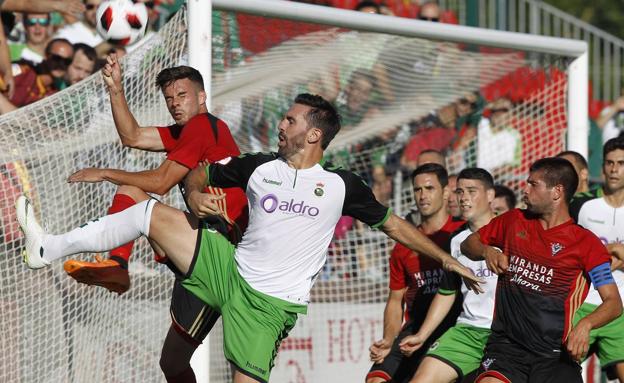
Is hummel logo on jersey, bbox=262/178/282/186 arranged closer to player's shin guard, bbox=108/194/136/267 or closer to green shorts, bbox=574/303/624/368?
player's shin guard, bbox=108/194/136/267

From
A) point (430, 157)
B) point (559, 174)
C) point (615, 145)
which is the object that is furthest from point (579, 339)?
point (430, 157)

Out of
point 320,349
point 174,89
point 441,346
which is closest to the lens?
point 174,89

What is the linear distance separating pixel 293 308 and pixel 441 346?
156cm

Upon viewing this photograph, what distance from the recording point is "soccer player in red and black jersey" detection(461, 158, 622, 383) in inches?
261

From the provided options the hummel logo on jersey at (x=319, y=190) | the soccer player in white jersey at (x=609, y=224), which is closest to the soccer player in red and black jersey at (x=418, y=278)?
the soccer player in white jersey at (x=609, y=224)

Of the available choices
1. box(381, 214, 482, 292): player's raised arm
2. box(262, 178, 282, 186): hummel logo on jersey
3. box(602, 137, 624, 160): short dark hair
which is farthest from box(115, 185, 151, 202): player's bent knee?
box(602, 137, 624, 160): short dark hair

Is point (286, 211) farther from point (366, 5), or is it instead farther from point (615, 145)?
point (366, 5)

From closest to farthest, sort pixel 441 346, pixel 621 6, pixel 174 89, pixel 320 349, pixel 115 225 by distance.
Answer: pixel 115 225 < pixel 174 89 < pixel 441 346 < pixel 320 349 < pixel 621 6

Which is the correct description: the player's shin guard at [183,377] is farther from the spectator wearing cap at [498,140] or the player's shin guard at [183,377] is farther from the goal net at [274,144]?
the spectator wearing cap at [498,140]

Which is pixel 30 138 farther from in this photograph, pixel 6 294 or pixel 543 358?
pixel 543 358

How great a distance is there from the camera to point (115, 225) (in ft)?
21.0

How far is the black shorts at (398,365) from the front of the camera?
8062 mm

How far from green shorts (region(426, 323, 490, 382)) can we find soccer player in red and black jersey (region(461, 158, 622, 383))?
669 millimetres

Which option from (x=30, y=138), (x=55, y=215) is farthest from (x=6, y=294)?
(x=30, y=138)
